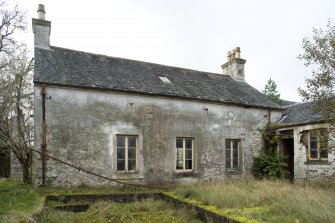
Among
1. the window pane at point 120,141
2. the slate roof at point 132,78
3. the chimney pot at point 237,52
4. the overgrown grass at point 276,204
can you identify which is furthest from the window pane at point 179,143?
the chimney pot at point 237,52

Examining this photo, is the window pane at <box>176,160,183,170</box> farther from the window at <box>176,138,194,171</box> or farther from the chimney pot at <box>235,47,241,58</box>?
the chimney pot at <box>235,47,241,58</box>

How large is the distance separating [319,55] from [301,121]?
5906 mm

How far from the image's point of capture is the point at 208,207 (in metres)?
7.32

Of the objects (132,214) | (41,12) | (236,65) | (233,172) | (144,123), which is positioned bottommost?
(132,214)

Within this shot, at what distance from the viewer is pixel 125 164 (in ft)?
37.2

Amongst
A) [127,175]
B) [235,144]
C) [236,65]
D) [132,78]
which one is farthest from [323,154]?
[132,78]

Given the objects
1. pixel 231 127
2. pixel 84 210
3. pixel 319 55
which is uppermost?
pixel 319 55

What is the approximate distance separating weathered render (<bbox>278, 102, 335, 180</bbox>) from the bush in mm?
777

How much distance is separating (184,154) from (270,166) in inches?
181

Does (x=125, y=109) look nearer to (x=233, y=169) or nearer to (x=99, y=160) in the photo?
(x=99, y=160)

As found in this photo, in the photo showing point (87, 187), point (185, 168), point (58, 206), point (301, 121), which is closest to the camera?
point (58, 206)

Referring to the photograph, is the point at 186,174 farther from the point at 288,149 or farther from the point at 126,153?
the point at 288,149

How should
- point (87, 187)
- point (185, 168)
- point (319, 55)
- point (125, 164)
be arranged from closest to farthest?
point (319, 55) < point (87, 187) < point (125, 164) < point (185, 168)

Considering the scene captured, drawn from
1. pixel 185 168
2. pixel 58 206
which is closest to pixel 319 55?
pixel 185 168
